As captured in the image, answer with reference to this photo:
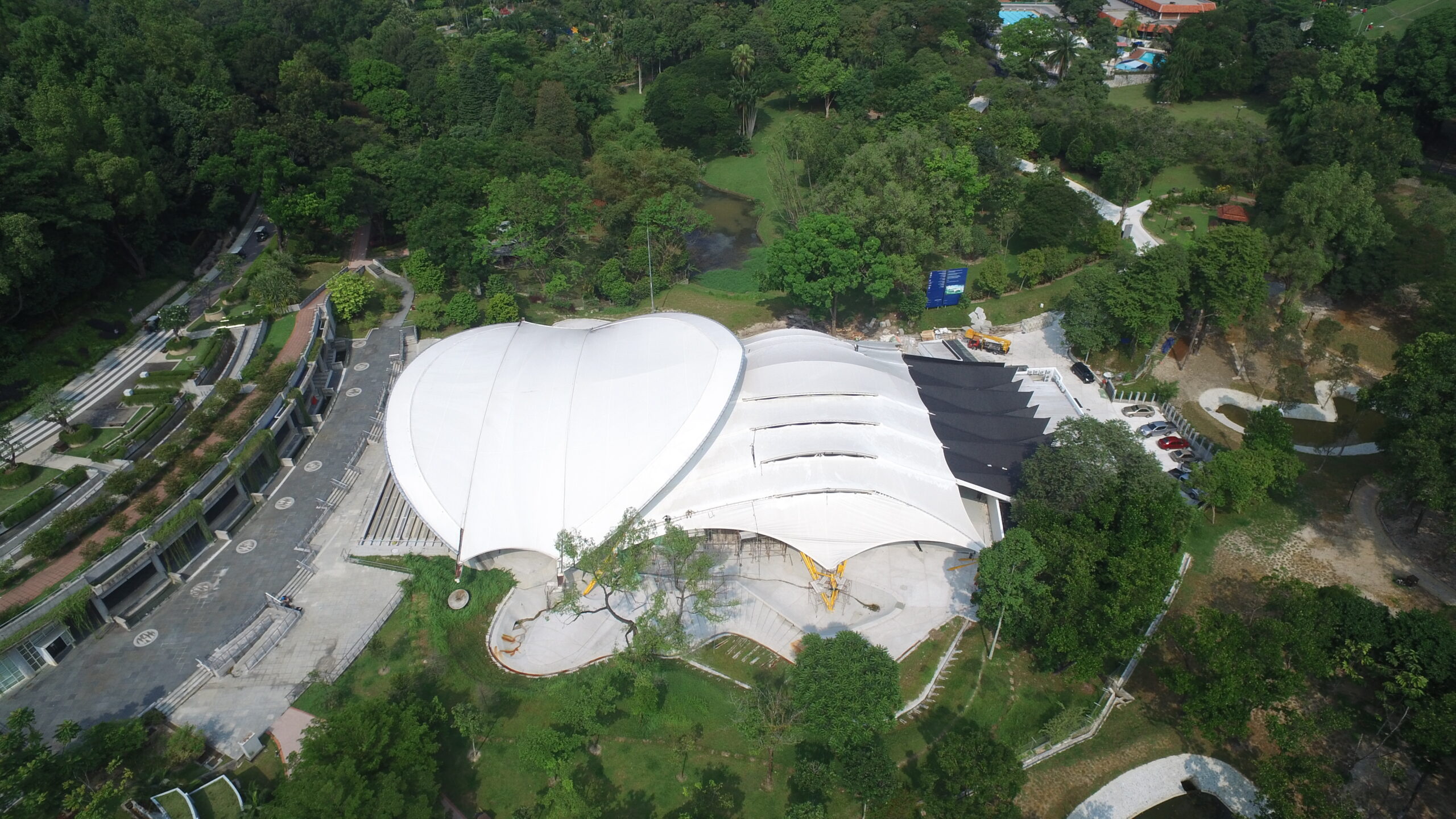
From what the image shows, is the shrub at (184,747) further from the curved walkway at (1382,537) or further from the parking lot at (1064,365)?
the curved walkway at (1382,537)

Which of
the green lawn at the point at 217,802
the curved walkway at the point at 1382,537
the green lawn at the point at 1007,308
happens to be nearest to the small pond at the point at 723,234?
the green lawn at the point at 1007,308

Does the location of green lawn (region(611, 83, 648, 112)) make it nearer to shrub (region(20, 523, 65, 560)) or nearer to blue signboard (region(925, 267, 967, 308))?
blue signboard (region(925, 267, 967, 308))

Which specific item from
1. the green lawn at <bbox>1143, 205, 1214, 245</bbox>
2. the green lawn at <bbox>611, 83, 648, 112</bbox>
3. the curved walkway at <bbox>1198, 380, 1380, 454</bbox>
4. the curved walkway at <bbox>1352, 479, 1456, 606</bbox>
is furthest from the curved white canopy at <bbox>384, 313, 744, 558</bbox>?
the green lawn at <bbox>611, 83, 648, 112</bbox>

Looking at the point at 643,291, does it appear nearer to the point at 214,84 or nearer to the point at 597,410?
the point at 597,410

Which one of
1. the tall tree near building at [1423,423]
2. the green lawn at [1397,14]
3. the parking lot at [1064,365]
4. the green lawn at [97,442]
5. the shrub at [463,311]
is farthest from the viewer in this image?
the green lawn at [1397,14]

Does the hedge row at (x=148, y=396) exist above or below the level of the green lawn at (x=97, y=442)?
above

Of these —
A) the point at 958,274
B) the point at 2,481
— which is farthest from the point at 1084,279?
the point at 2,481
